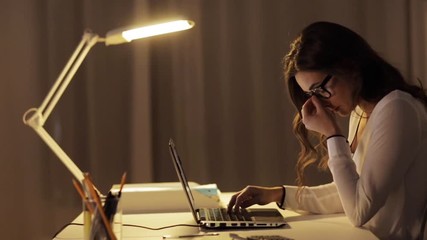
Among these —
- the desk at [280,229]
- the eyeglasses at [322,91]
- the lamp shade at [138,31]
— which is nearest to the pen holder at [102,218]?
the desk at [280,229]

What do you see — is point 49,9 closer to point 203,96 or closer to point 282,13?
point 203,96

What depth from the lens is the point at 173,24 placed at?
1.52 metres

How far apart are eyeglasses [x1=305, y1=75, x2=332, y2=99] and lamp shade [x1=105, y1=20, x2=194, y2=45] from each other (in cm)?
40

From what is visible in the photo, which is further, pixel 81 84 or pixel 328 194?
pixel 81 84

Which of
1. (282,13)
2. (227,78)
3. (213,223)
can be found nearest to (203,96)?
(227,78)

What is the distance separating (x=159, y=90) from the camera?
281 cm

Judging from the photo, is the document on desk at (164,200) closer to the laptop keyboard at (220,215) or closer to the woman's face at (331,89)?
the laptop keyboard at (220,215)

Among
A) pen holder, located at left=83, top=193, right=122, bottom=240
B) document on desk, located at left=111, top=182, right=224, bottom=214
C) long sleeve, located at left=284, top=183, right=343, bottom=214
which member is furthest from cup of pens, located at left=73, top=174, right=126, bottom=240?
long sleeve, located at left=284, top=183, right=343, bottom=214

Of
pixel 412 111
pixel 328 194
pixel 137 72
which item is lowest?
pixel 328 194

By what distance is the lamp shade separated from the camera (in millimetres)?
1459

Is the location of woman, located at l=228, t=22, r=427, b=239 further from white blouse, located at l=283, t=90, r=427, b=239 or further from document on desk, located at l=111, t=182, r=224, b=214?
document on desk, located at l=111, t=182, r=224, b=214

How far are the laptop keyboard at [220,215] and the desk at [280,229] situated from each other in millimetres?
44

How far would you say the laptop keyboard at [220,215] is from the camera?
4.75 ft

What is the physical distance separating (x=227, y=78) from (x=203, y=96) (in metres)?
0.16
